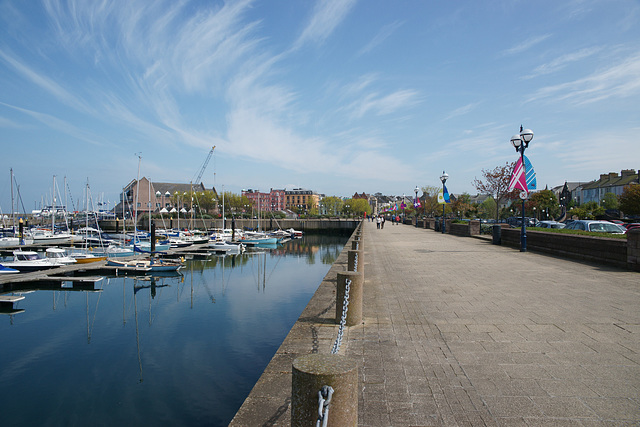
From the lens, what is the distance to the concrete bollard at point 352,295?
6605mm

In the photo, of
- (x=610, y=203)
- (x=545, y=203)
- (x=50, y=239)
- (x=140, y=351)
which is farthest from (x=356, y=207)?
(x=140, y=351)

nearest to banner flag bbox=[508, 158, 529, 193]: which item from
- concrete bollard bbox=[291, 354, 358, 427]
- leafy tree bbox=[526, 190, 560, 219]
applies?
concrete bollard bbox=[291, 354, 358, 427]

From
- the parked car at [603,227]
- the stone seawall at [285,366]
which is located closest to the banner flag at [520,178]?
the parked car at [603,227]

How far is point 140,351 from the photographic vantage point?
13.1 m

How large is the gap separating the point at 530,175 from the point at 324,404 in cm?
1969

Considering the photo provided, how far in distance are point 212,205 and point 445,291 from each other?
11073cm

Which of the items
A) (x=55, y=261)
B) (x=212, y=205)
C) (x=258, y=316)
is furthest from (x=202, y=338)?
(x=212, y=205)

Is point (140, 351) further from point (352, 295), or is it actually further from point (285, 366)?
point (285, 366)

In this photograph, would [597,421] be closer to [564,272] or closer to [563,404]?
[563,404]

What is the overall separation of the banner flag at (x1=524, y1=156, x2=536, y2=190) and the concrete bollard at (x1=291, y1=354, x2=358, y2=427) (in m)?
19.0

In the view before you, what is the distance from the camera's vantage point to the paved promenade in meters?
3.92

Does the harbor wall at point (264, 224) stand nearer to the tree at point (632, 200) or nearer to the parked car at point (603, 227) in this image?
the tree at point (632, 200)

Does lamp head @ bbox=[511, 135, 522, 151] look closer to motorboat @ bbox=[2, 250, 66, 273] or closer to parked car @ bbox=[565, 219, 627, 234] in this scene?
parked car @ bbox=[565, 219, 627, 234]

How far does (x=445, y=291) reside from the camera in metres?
9.77
